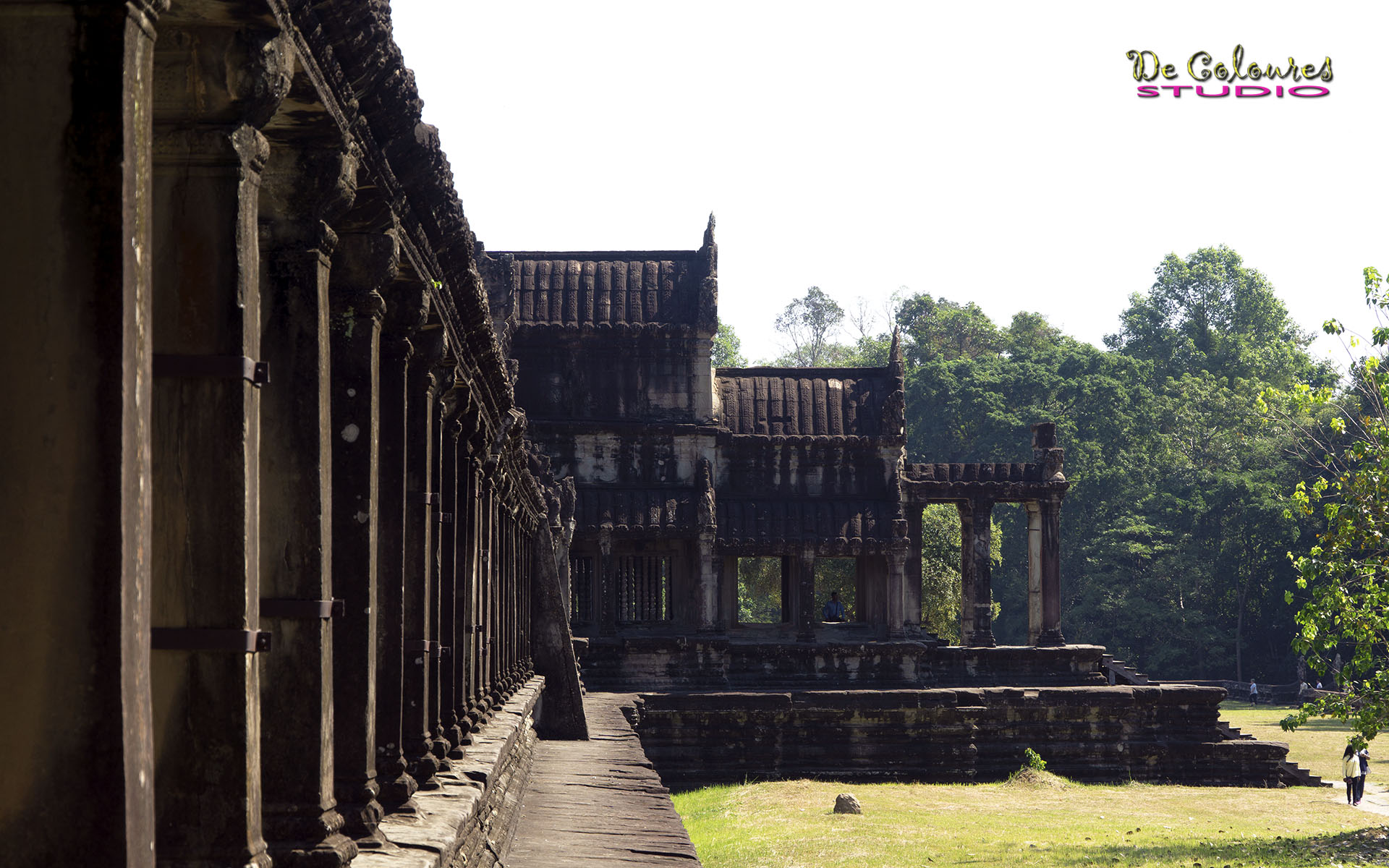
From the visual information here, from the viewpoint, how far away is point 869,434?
3153 cm

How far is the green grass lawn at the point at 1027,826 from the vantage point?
50.9 ft

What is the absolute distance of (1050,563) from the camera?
3191 cm

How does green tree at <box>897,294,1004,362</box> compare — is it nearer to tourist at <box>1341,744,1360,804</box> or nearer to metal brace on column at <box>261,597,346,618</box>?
tourist at <box>1341,744,1360,804</box>

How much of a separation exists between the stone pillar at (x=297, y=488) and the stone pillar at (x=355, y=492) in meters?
0.79

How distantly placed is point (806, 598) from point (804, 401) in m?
4.63

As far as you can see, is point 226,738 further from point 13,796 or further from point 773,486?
point 773,486

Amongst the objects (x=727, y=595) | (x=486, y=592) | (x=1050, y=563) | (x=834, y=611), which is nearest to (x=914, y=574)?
(x=834, y=611)

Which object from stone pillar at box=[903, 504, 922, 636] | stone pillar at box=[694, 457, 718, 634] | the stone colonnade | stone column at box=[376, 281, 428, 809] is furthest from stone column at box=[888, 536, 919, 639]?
the stone colonnade

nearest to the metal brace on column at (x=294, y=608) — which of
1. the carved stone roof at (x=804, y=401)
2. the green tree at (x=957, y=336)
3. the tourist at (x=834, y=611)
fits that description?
the carved stone roof at (x=804, y=401)

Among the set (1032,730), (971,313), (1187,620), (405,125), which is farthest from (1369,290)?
(971,313)

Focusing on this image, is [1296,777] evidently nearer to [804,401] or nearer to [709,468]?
[709,468]

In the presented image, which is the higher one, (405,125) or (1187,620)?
(405,125)

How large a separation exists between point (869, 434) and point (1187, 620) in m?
22.7

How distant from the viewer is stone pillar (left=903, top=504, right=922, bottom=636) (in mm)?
31578
